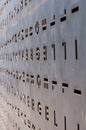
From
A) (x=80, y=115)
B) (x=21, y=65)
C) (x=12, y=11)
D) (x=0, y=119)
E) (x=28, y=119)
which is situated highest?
(x=12, y=11)

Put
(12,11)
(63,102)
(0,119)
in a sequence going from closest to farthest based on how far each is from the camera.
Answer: (63,102), (12,11), (0,119)

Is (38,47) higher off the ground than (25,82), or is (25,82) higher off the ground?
(38,47)

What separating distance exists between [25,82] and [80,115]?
522cm

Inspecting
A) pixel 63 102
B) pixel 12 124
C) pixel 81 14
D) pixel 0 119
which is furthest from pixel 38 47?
pixel 0 119

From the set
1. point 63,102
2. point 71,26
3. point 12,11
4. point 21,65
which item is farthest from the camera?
point 12,11

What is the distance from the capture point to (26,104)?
10.1 m

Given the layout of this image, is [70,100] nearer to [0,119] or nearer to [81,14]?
[81,14]

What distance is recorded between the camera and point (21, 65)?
430 inches

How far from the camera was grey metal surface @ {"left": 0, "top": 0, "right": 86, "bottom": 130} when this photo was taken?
17.1 ft

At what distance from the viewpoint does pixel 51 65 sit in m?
6.90

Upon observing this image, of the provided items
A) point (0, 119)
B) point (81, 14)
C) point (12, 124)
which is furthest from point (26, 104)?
point (0, 119)

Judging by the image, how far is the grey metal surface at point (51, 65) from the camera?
206 inches

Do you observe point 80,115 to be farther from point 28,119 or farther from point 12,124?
Answer: point 12,124

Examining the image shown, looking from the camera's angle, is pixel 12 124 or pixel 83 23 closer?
pixel 83 23
